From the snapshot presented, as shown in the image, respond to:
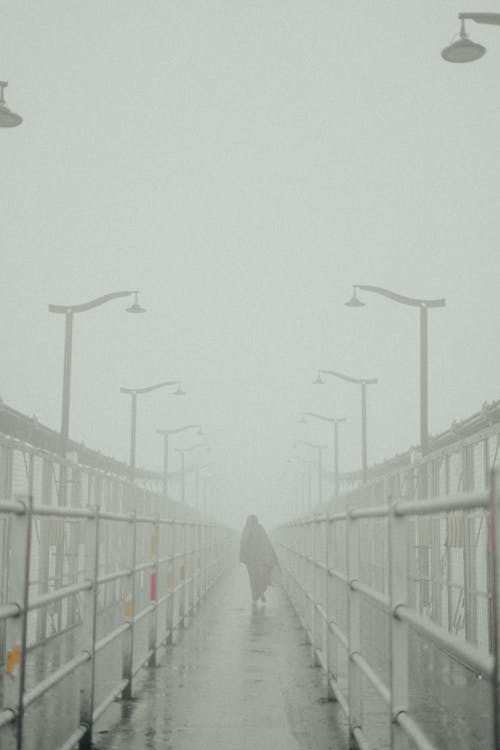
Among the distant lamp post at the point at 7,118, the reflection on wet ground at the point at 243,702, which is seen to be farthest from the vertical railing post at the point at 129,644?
the distant lamp post at the point at 7,118

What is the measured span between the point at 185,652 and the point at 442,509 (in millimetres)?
9165

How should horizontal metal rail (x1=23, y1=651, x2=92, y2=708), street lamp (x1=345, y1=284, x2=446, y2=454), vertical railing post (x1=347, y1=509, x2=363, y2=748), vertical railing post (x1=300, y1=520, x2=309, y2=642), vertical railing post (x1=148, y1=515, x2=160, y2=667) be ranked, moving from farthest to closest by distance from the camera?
street lamp (x1=345, y1=284, x2=446, y2=454)
vertical railing post (x1=300, y1=520, x2=309, y2=642)
vertical railing post (x1=148, y1=515, x2=160, y2=667)
vertical railing post (x1=347, y1=509, x2=363, y2=748)
horizontal metal rail (x1=23, y1=651, x2=92, y2=708)

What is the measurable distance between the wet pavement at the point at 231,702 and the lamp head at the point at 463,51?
7216 mm

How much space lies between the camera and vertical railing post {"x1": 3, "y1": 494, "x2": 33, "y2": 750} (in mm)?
4711

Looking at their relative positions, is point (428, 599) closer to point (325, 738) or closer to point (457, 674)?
point (457, 674)

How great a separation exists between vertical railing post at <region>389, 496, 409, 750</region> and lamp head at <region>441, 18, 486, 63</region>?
28.8ft

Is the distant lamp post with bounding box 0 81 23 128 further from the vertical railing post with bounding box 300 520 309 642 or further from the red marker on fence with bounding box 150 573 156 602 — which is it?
the red marker on fence with bounding box 150 573 156 602

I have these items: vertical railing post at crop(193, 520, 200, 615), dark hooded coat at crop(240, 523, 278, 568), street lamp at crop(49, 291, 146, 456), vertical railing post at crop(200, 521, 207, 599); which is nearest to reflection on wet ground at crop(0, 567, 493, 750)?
vertical railing post at crop(193, 520, 200, 615)

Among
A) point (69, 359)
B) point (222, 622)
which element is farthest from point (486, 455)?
point (69, 359)

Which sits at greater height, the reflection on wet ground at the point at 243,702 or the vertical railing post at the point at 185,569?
the vertical railing post at the point at 185,569

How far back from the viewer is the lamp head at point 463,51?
497 inches

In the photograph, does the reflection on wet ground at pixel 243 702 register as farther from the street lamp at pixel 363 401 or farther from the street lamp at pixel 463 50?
the street lamp at pixel 363 401

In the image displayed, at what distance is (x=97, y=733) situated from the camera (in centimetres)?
741

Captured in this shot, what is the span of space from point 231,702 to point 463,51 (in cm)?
801
